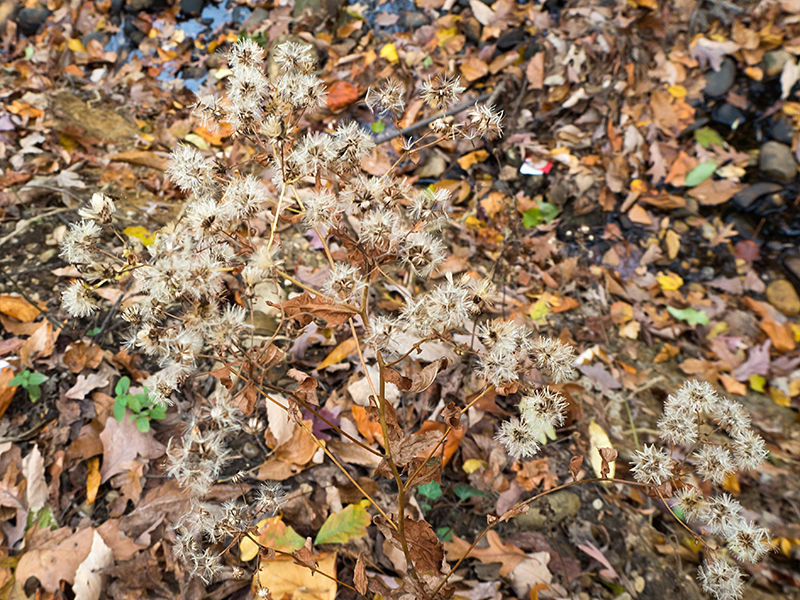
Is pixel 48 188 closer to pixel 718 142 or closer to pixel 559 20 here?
pixel 559 20

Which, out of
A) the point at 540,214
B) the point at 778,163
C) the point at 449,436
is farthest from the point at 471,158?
the point at 778,163

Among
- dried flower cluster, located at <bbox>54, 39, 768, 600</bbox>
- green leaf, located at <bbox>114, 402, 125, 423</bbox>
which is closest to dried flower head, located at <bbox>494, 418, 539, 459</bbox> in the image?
dried flower cluster, located at <bbox>54, 39, 768, 600</bbox>

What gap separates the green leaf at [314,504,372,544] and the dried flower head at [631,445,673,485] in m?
0.95

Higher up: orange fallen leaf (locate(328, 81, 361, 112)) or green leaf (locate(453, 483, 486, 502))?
orange fallen leaf (locate(328, 81, 361, 112))

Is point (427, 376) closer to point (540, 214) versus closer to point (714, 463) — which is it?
point (714, 463)

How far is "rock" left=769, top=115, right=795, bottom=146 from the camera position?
3.83 m

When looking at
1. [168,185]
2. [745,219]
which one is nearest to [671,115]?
[745,219]

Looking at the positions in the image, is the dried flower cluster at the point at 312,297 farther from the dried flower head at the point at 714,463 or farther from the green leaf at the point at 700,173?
the green leaf at the point at 700,173

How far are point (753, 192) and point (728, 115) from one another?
80cm

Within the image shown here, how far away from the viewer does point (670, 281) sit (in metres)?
3.60

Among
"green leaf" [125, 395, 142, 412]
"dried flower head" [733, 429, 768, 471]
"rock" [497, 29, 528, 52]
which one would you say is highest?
"rock" [497, 29, 528, 52]

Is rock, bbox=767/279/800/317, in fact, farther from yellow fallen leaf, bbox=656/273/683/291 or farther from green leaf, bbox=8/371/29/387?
green leaf, bbox=8/371/29/387

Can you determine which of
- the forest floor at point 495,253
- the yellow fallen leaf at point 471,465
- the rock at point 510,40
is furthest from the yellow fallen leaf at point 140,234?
the rock at point 510,40

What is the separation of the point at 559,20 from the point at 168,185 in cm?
378
